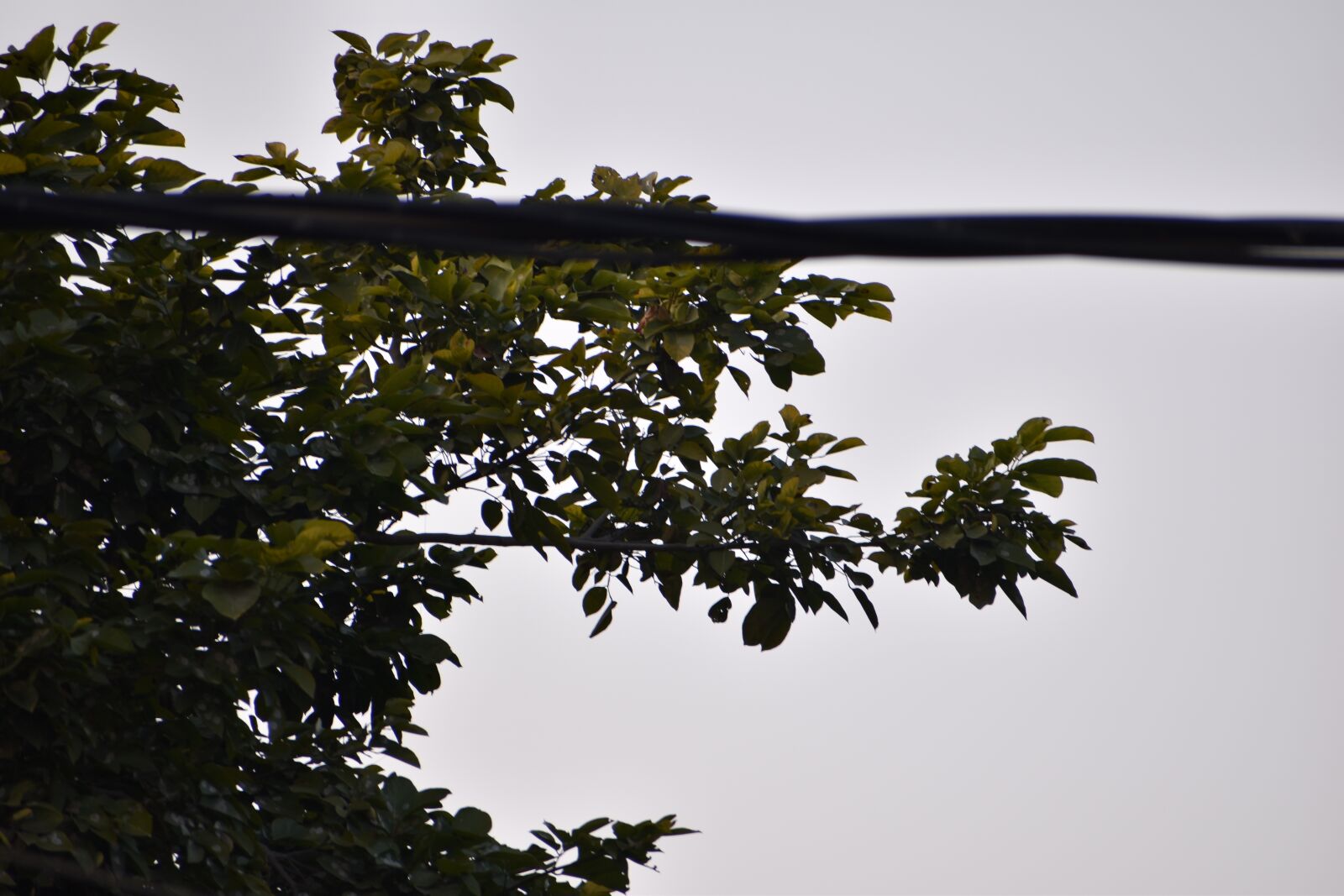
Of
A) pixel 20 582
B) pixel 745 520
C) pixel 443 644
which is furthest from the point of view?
pixel 745 520

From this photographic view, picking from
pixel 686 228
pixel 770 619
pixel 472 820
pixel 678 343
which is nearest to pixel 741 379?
pixel 678 343

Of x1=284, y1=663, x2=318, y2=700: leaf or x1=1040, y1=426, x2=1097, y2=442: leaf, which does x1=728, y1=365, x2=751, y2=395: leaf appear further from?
→ x1=284, y1=663, x2=318, y2=700: leaf

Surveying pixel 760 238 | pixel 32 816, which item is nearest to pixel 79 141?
pixel 32 816

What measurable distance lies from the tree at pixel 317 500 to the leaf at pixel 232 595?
12mm

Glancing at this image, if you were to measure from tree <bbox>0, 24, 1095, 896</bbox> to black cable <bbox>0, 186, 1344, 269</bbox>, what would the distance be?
165 centimetres

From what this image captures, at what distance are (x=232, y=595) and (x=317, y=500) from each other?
871 mm

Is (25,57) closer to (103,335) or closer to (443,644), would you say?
(103,335)

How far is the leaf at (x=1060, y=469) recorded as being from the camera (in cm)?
486

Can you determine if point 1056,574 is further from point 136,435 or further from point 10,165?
point 10,165

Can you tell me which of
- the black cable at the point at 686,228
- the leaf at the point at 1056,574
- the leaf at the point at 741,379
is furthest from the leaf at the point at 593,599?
the black cable at the point at 686,228

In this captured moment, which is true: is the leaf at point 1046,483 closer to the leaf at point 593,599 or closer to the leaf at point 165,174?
the leaf at point 593,599

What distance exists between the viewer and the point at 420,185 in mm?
6273

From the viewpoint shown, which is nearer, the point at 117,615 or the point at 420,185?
the point at 117,615

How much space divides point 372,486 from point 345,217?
2808 millimetres
